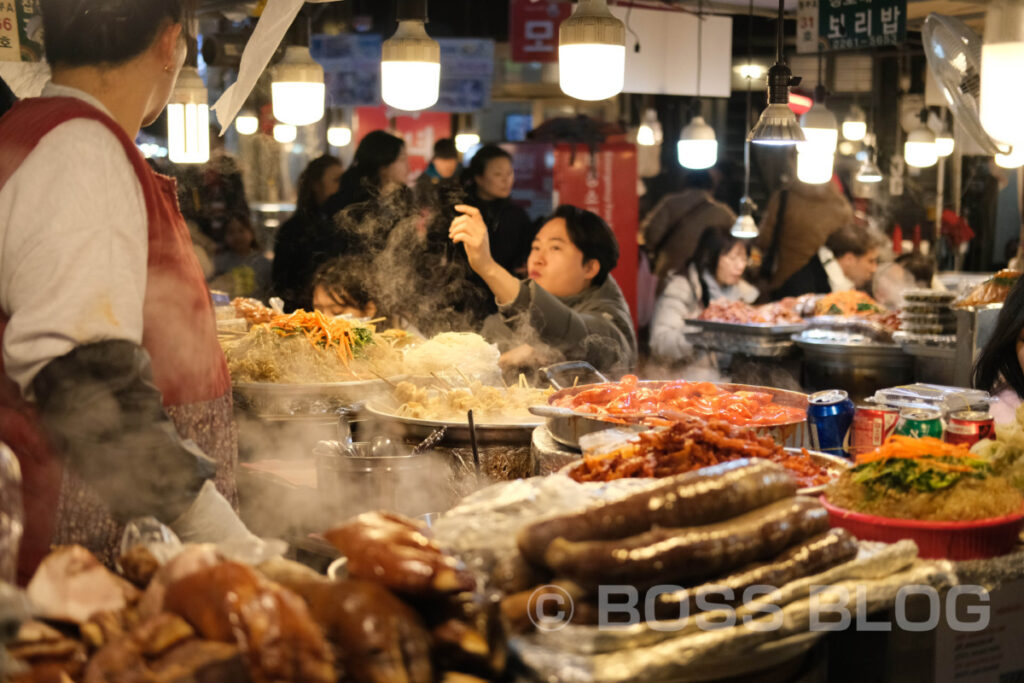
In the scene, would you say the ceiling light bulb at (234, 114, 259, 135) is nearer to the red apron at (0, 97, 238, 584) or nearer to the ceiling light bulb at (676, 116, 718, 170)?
the ceiling light bulb at (676, 116, 718, 170)

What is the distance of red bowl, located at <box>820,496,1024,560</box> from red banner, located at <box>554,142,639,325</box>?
7.79 m

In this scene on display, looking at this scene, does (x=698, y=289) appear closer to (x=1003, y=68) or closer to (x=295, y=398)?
(x=1003, y=68)

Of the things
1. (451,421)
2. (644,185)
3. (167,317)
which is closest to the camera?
(167,317)

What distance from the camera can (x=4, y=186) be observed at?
1.94m

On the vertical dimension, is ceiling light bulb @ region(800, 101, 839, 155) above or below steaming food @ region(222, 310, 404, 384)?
above

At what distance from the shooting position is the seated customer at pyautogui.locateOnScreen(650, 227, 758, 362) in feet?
28.9

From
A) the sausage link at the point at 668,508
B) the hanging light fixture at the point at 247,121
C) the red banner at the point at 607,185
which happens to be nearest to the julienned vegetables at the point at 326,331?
the sausage link at the point at 668,508

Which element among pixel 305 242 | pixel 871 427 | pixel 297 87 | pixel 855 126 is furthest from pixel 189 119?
pixel 855 126

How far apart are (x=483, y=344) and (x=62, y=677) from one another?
3.12 m

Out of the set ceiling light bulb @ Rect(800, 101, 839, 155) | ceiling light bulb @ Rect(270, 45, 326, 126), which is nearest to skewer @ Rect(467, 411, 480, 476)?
ceiling light bulb @ Rect(270, 45, 326, 126)

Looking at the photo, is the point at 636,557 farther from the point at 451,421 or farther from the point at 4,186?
the point at 451,421

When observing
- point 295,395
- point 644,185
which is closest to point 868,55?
point 644,185

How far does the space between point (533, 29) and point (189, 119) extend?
4.57 metres

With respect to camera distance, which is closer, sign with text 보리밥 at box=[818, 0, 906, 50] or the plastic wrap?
the plastic wrap
